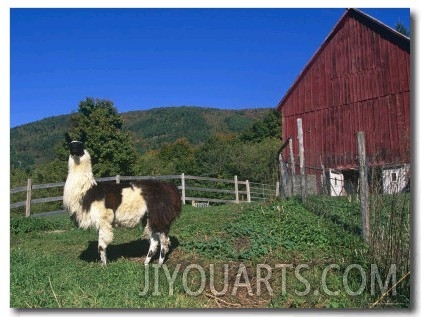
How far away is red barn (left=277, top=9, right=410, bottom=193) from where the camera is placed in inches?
472

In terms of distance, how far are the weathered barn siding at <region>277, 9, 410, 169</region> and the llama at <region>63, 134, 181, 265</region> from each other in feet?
20.7

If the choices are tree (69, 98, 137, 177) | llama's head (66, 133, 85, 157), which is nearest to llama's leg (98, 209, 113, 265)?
llama's head (66, 133, 85, 157)

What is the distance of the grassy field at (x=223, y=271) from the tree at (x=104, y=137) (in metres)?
7.00

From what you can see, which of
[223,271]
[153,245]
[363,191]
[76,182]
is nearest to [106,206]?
[76,182]

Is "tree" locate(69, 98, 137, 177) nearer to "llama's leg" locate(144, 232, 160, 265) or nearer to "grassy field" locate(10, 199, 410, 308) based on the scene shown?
"grassy field" locate(10, 199, 410, 308)

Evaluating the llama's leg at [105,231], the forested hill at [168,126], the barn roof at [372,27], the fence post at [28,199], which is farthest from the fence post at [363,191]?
the forested hill at [168,126]

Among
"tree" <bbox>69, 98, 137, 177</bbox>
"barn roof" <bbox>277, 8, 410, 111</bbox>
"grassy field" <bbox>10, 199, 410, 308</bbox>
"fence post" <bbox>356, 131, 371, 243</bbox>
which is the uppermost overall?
"barn roof" <bbox>277, 8, 410, 111</bbox>

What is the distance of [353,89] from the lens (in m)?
13.9

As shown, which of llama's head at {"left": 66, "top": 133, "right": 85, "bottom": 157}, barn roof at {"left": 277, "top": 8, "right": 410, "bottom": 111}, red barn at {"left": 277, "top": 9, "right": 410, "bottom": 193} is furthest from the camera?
red barn at {"left": 277, "top": 9, "right": 410, "bottom": 193}

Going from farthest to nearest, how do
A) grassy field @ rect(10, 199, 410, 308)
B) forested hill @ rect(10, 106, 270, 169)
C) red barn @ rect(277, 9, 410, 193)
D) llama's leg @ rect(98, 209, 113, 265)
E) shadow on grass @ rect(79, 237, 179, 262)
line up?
forested hill @ rect(10, 106, 270, 169) → red barn @ rect(277, 9, 410, 193) → shadow on grass @ rect(79, 237, 179, 262) → llama's leg @ rect(98, 209, 113, 265) → grassy field @ rect(10, 199, 410, 308)
